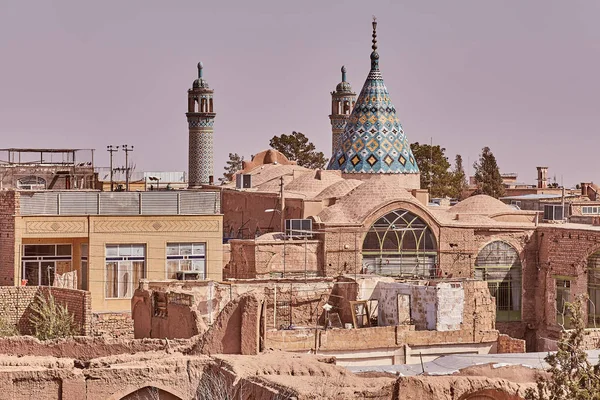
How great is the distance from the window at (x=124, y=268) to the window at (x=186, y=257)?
0.63 meters

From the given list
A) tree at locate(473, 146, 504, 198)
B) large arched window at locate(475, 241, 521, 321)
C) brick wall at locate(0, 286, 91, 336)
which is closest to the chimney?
tree at locate(473, 146, 504, 198)

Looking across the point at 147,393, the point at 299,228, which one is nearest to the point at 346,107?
the point at 299,228

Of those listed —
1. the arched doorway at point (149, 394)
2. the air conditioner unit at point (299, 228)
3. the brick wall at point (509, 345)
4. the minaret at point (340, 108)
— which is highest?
the minaret at point (340, 108)

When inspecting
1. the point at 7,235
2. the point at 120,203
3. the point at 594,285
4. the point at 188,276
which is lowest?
the point at 594,285

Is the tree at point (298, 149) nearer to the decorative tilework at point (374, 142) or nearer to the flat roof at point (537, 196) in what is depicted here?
the flat roof at point (537, 196)

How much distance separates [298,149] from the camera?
7181 cm

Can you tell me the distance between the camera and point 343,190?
135 feet

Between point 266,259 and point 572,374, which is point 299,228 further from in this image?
point 572,374

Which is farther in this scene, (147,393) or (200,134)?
(200,134)

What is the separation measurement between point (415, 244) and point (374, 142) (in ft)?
26.2

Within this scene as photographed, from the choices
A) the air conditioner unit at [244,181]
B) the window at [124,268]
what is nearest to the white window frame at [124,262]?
the window at [124,268]

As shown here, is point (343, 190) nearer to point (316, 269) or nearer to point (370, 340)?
point (316, 269)

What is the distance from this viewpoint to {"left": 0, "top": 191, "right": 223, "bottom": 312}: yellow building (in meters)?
34.0

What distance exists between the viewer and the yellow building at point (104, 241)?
112ft
